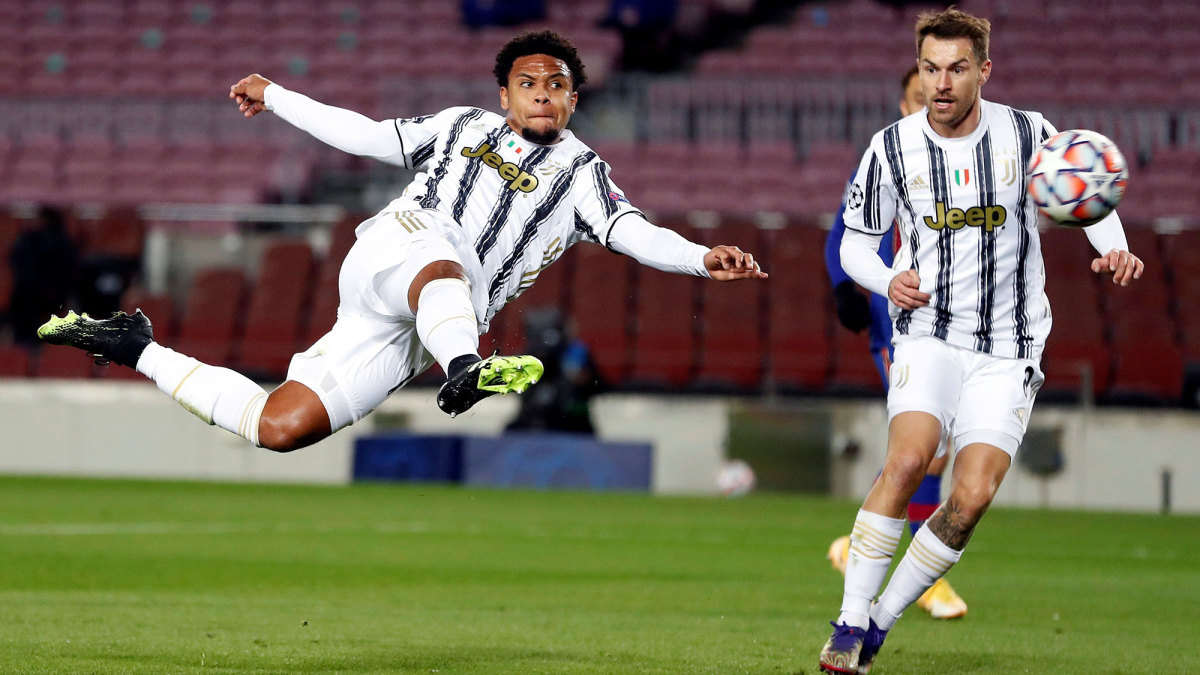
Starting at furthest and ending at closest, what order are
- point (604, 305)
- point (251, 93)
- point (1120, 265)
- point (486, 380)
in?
point (604, 305) → point (251, 93) → point (1120, 265) → point (486, 380)

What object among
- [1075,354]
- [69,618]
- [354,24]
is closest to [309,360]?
[69,618]

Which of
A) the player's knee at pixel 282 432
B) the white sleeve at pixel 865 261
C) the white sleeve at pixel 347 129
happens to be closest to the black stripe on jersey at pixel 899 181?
the white sleeve at pixel 865 261

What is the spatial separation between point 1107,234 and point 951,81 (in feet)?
2.44

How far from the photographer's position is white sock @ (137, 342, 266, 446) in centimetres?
536

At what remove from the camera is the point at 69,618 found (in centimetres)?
603

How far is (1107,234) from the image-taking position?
5.14 m

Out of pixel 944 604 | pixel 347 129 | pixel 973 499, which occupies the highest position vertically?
pixel 347 129

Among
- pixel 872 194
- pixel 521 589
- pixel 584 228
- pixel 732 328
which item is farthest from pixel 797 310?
pixel 872 194

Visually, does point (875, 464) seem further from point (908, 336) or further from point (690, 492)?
point (908, 336)

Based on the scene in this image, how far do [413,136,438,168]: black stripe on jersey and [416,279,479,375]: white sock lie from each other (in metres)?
0.75

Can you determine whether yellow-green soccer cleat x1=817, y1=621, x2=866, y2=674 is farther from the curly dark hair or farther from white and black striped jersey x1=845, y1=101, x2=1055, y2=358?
the curly dark hair

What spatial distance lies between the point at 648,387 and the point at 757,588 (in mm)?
8463

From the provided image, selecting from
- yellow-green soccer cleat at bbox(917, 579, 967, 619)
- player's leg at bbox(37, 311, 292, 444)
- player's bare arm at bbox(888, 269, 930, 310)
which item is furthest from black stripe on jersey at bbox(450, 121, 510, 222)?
yellow-green soccer cleat at bbox(917, 579, 967, 619)

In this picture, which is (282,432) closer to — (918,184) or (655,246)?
(655,246)
